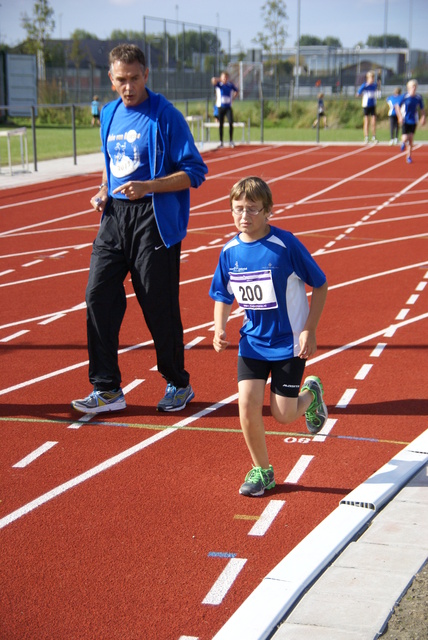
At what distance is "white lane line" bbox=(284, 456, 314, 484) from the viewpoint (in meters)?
4.66

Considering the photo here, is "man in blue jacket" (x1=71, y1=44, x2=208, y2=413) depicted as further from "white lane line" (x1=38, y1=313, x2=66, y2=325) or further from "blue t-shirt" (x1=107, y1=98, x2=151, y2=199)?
"white lane line" (x1=38, y1=313, x2=66, y2=325)

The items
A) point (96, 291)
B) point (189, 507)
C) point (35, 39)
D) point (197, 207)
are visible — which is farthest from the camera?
point (35, 39)

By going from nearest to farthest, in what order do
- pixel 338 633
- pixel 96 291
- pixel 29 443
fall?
1. pixel 338 633
2. pixel 29 443
3. pixel 96 291

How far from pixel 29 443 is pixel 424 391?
2.66 meters

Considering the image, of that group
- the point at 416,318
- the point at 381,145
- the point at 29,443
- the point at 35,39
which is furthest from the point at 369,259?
the point at 35,39

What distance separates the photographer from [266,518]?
4.20 m

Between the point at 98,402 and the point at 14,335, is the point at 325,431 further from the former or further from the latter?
the point at 14,335

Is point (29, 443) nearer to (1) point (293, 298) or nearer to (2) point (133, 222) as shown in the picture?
(2) point (133, 222)

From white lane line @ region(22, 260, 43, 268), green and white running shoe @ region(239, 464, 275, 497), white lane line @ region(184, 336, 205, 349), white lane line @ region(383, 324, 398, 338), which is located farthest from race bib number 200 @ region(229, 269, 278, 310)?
white lane line @ region(22, 260, 43, 268)

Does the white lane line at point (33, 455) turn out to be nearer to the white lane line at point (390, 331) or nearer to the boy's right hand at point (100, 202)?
the boy's right hand at point (100, 202)

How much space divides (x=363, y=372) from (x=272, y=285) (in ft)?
7.64

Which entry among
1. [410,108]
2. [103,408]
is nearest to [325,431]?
[103,408]

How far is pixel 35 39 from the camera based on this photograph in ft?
207

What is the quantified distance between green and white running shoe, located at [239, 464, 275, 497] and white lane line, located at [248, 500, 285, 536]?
0.09 meters
